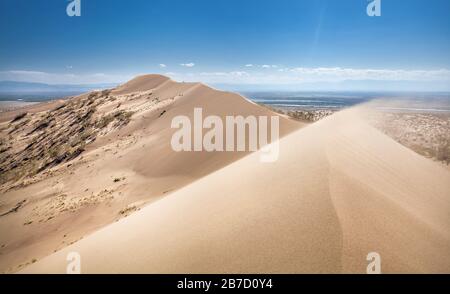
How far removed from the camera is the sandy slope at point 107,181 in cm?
928

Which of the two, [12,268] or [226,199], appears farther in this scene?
[12,268]

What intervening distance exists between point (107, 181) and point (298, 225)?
38.7 feet

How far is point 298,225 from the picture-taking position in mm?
3959

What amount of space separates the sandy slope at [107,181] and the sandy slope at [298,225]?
416 cm

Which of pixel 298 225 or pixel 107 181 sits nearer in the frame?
pixel 298 225

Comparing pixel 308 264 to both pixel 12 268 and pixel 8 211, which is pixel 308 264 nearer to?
pixel 12 268

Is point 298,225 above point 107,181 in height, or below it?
above

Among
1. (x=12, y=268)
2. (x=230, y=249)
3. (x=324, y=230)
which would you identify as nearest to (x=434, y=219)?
(x=324, y=230)

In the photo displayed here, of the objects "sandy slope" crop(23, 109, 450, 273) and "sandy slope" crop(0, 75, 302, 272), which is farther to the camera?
"sandy slope" crop(0, 75, 302, 272)

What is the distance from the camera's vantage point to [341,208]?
4121 millimetres

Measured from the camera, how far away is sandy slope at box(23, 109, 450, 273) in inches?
137

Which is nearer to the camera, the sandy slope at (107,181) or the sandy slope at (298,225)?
the sandy slope at (298,225)

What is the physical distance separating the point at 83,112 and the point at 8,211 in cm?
2084

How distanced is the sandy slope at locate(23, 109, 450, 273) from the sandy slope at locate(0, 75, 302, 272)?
13.6 feet
